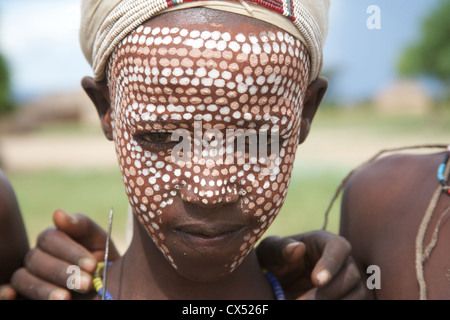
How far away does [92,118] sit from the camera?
27.5 meters

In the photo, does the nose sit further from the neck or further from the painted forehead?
the neck

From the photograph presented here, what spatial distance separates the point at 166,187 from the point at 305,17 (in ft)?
2.42

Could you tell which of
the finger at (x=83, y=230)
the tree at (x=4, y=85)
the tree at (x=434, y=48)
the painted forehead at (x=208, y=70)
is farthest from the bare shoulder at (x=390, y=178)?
the tree at (x=434, y=48)

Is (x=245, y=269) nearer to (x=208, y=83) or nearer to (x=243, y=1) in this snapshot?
(x=208, y=83)

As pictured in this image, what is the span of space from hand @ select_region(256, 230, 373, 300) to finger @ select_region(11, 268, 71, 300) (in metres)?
0.83

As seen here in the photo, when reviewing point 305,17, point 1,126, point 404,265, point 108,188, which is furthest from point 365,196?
point 1,126

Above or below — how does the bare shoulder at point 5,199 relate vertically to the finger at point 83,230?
above

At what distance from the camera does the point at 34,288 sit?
2.08 metres

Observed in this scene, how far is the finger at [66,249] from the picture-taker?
6.94ft

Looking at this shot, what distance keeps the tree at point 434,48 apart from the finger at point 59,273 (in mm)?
23104

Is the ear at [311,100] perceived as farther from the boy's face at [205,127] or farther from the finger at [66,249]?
the finger at [66,249]

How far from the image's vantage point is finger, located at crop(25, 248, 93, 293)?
205cm

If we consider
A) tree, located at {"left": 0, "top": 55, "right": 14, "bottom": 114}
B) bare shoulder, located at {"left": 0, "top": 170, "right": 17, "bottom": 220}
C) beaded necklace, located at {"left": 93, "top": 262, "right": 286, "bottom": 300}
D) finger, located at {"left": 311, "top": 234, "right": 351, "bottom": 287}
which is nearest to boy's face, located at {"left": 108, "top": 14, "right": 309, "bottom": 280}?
finger, located at {"left": 311, "top": 234, "right": 351, "bottom": 287}

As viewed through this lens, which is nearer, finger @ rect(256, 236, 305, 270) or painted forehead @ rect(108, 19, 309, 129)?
painted forehead @ rect(108, 19, 309, 129)
